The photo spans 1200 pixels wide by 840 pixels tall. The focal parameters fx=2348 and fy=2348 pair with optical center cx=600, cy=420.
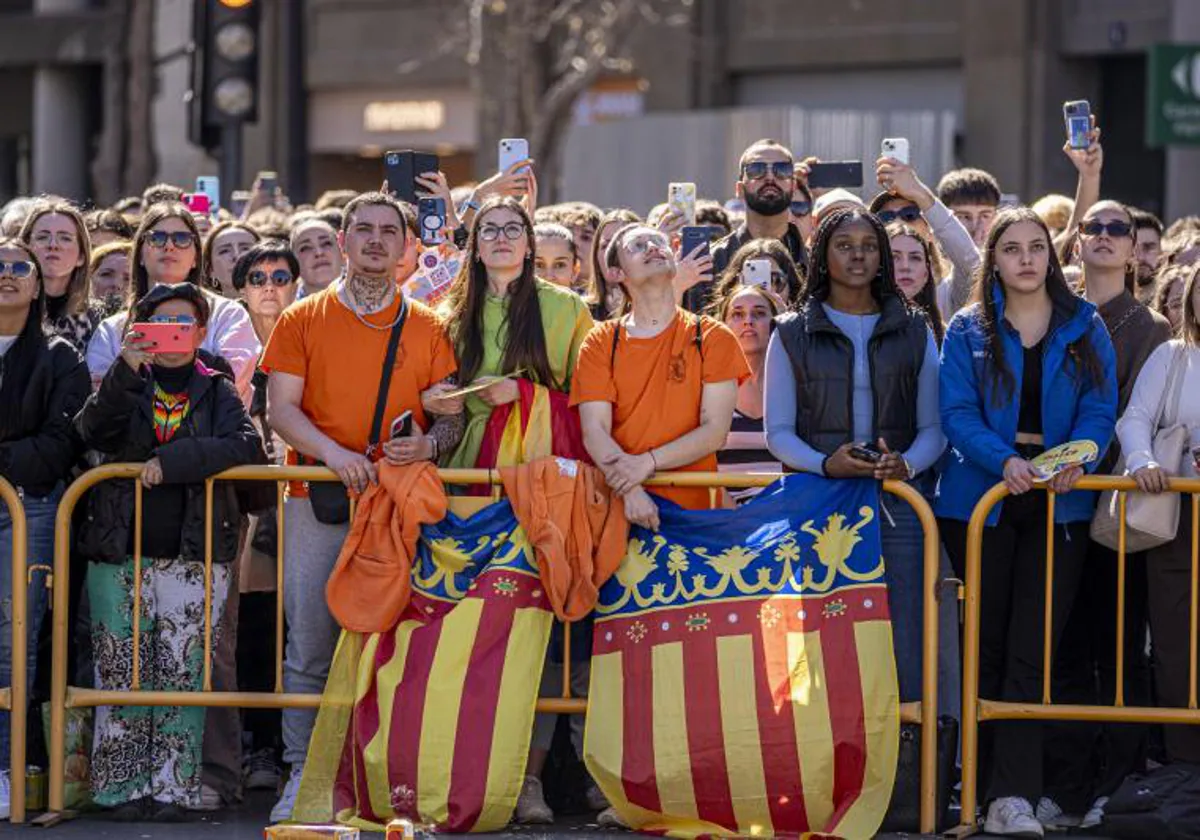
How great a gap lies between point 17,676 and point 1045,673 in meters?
3.78

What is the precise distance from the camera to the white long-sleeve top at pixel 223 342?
30.5 ft

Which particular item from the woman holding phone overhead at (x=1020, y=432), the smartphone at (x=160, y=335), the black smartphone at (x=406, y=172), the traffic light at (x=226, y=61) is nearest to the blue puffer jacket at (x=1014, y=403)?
the woman holding phone overhead at (x=1020, y=432)

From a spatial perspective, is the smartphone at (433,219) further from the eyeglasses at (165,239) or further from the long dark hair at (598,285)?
the eyeglasses at (165,239)

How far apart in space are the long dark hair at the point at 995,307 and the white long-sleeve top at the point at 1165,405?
0.81 feet

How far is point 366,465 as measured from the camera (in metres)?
8.53

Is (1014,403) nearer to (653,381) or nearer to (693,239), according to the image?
(653,381)

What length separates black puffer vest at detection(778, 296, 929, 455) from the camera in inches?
337

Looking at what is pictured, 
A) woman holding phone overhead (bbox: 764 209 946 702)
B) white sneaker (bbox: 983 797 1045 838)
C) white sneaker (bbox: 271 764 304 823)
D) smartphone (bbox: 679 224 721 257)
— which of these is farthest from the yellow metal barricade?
white sneaker (bbox: 983 797 1045 838)

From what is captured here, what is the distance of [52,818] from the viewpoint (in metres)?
8.66

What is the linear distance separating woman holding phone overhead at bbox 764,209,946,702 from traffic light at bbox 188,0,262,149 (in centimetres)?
729

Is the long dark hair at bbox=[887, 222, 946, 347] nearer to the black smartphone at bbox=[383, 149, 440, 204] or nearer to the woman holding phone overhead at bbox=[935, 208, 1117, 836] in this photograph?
the woman holding phone overhead at bbox=[935, 208, 1117, 836]

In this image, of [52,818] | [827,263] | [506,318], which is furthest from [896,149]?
[52,818]

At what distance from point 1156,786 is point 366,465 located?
3081 mm

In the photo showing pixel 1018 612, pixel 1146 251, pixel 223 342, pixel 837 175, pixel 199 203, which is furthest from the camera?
pixel 199 203
